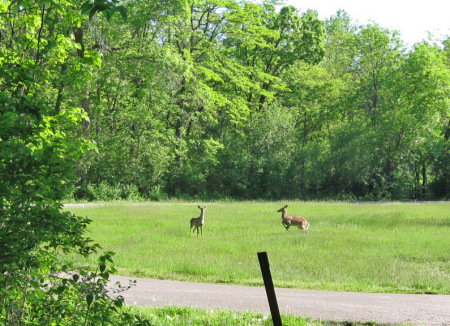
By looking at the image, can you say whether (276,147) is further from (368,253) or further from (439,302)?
(439,302)

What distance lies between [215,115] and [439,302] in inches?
1456

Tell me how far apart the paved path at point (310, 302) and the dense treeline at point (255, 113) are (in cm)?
2036

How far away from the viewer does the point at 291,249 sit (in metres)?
15.7

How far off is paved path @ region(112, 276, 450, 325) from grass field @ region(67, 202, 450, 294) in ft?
3.02

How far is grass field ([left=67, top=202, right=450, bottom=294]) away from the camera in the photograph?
12039 millimetres

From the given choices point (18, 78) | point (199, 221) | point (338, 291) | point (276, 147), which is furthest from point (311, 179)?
point (18, 78)

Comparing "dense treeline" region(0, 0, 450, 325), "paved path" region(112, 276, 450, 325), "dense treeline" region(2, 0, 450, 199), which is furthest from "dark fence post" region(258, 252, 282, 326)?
"dense treeline" region(2, 0, 450, 199)

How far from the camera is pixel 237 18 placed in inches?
1617

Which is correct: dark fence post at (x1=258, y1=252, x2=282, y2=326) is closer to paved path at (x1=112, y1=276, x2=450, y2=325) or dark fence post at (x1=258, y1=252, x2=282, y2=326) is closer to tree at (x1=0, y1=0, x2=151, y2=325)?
tree at (x1=0, y1=0, x2=151, y2=325)

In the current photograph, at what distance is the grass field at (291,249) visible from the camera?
474 inches

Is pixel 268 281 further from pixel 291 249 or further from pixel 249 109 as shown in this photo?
pixel 249 109

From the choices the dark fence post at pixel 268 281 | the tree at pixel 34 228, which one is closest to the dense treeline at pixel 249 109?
the tree at pixel 34 228

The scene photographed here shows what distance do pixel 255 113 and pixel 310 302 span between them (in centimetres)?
3462

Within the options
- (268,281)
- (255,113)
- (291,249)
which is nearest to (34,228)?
(268,281)
